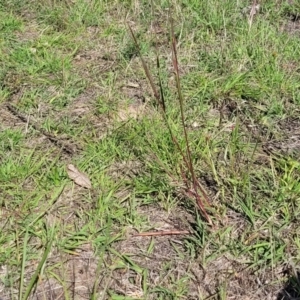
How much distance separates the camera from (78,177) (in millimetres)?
2605

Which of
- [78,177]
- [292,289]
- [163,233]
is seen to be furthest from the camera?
[78,177]

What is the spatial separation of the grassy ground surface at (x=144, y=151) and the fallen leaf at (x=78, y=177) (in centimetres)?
3

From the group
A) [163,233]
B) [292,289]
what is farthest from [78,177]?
[292,289]

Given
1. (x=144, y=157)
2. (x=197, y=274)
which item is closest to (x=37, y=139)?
(x=144, y=157)

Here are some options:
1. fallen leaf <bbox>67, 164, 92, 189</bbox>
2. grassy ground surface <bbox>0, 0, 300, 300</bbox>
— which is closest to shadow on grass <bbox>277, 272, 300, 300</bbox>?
grassy ground surface <bbox>0, 0, 300, 300</bbox>

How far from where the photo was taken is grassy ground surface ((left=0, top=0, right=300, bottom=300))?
2207 mm

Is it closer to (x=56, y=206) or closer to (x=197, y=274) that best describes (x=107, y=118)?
(x=56, y=206)

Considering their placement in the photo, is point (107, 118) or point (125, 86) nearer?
point (107, 118)

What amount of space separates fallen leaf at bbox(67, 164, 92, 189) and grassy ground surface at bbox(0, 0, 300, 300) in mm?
33

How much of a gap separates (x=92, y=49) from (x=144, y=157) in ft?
3.75

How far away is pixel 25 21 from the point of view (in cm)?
381

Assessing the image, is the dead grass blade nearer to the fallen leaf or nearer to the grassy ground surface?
the grassy ground surface

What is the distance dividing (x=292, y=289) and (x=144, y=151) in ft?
3.18

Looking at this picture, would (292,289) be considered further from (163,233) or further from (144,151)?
(144,151)
